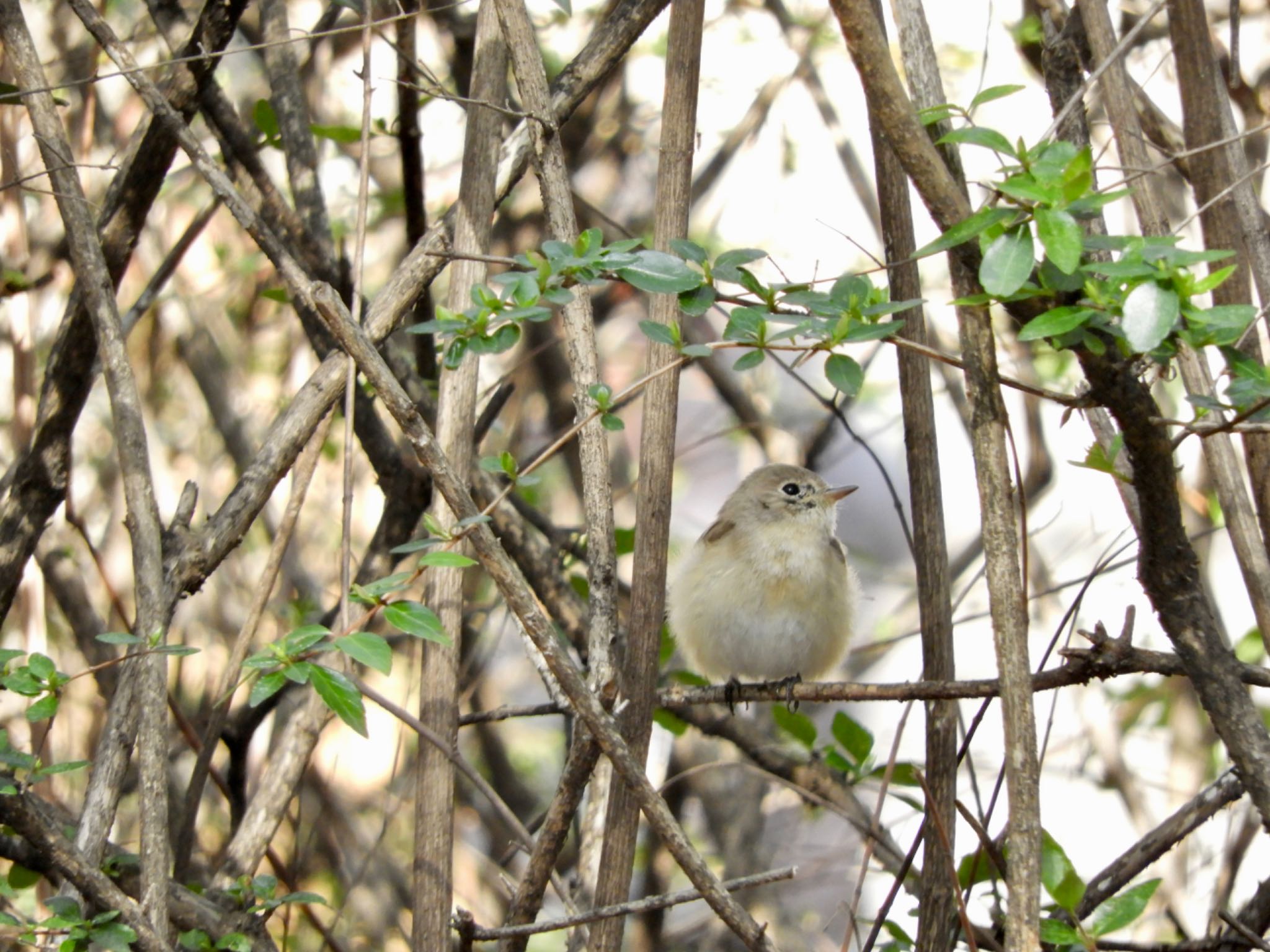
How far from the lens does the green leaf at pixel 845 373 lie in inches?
75.6

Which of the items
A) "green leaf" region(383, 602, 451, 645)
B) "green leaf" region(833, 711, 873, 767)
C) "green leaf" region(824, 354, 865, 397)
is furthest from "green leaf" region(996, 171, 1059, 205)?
"green leaf" region(833, 711, 873, 767)

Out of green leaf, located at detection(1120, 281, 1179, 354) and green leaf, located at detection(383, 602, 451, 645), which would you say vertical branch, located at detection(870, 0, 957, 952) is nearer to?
green leaf, located at detection(1120, 281, 1179, 354)

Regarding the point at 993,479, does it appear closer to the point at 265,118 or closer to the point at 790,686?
the point at 790,686

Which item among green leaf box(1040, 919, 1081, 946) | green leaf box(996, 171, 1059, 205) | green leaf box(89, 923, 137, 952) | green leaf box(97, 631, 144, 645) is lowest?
green leaf box(1040, 919, 1081, 946)

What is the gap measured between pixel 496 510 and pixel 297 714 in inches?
34.0

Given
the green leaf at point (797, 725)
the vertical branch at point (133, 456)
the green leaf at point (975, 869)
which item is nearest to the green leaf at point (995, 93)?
the vertical branch at point (133, 456)

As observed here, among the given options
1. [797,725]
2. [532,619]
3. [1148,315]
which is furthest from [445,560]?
[797,725]

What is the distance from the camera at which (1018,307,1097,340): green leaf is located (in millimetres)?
1576

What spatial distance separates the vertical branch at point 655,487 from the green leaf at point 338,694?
749 mm

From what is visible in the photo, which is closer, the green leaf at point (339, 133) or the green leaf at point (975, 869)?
the green leaf at point (975, 869)

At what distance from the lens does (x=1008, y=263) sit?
161cm

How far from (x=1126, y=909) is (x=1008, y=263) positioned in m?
1.21

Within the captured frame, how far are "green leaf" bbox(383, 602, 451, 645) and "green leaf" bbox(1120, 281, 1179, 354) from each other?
0.98 metres

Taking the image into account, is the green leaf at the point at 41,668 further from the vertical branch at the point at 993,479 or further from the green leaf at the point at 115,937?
the vertical branch at the point at 993,479
